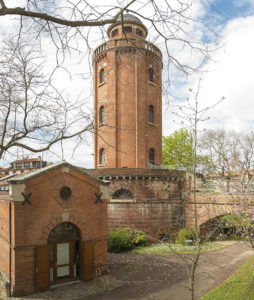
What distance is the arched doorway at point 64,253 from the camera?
458 inches

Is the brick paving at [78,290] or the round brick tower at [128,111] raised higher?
the round brick tower at [128,111]

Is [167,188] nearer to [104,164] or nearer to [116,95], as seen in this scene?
[104,164]

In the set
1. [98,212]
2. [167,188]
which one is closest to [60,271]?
[98,212]

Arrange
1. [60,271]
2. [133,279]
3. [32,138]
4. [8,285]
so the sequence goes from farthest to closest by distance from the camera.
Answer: [133,279]
[60,271]
[8,285]
[32,138]

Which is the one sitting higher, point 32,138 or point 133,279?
point 32,138

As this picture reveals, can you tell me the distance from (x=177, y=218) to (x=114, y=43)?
654 inches

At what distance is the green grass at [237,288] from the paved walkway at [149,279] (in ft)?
1.66

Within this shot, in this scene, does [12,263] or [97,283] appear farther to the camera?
[97,283]

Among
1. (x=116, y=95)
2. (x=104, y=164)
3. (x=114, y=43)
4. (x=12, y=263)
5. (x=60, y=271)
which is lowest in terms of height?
(x=60, y=271)

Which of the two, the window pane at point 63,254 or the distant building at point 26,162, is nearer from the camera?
the distant building at point 26,162

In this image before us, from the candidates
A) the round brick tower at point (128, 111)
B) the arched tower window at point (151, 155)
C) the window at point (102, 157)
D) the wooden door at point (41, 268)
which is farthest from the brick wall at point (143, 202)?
the wooden door at point (41, 268)

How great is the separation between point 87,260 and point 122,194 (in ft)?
29.6

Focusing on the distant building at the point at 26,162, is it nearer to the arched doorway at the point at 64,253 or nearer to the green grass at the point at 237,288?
the arched doorway at the point at 64,253

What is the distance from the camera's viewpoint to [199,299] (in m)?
9.98
